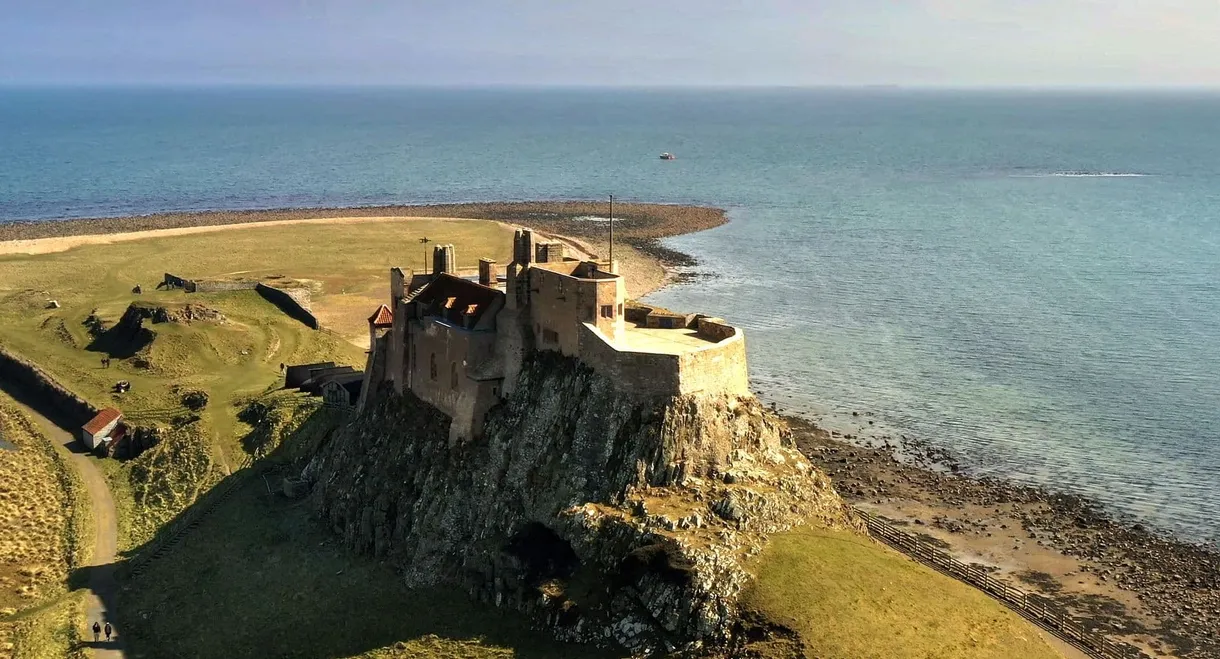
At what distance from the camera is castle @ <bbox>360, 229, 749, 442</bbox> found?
47625 millimetres

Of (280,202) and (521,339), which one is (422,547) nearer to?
(521,339)

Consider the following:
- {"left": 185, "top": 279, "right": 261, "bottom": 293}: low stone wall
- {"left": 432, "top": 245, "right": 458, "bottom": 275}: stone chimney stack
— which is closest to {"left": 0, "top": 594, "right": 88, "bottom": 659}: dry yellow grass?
{"left": 432, "top": 245, "right": 458, "bottom": 275}: stone chimney stack

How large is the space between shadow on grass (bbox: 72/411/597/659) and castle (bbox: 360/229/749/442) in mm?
8505

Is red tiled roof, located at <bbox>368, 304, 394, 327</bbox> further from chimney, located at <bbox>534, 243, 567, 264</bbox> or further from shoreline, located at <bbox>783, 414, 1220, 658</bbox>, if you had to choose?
shoreline, located at <bbox>783, 414, 1220, 658</bbox>

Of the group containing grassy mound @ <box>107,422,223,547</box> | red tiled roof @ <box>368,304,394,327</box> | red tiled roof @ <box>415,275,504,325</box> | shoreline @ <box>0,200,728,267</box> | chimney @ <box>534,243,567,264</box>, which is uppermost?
chimney @ <box>534,243,567,264</box>

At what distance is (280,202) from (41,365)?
11612 centimetres

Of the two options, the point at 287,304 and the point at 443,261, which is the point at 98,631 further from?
the point at 287,304

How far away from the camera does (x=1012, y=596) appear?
169ft

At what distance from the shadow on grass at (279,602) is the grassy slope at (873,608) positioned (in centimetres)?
833

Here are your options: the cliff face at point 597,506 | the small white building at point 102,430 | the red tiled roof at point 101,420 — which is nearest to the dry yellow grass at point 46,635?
the cliff face at point 597,506

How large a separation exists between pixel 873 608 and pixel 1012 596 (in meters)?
13.9

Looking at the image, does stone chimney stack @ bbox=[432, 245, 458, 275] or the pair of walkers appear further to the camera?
stone chimney stack @ bbox=[432, 245, 458, 275]

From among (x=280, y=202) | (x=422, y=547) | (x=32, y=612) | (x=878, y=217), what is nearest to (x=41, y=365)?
(x=32, y=612)

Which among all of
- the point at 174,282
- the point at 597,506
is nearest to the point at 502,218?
the point at 174,282
